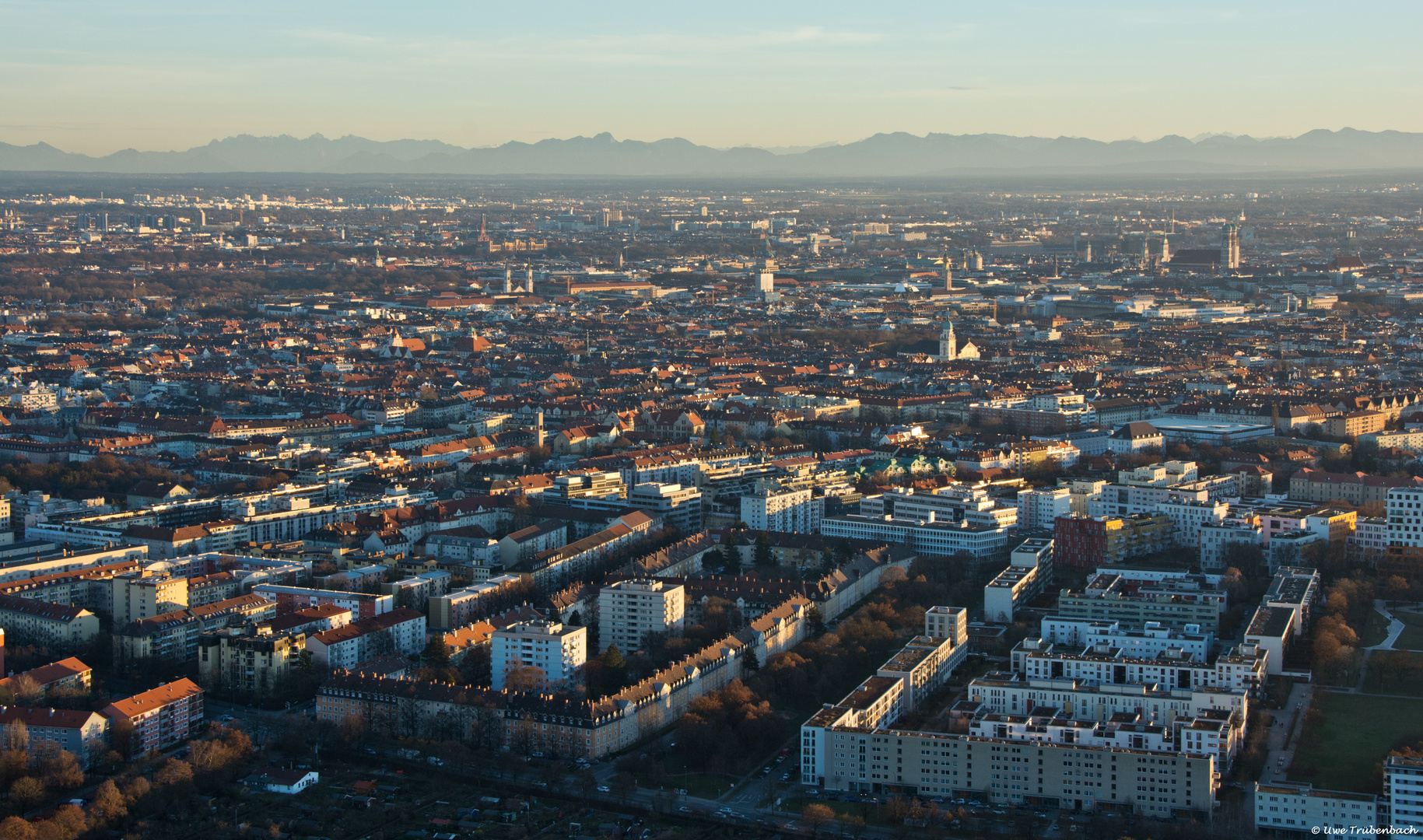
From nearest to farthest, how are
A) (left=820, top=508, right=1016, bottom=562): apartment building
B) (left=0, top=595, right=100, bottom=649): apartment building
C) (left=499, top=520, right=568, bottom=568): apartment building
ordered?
(left=0, top=595, right=100, bottom=649): apartment building < (left=499, top=520, right=568, bottom=568): apartment building < (left=820, top=508, right=1016, bottom=562): apartment building

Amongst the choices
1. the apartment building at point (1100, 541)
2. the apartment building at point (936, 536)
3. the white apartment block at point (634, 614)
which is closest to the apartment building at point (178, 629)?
the white apartment block at point (634, 614)

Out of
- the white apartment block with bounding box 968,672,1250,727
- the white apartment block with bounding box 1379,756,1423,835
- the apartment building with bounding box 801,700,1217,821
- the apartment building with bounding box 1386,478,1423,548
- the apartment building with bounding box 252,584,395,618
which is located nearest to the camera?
the white apartment block with bounding box 1379,756,1423,835

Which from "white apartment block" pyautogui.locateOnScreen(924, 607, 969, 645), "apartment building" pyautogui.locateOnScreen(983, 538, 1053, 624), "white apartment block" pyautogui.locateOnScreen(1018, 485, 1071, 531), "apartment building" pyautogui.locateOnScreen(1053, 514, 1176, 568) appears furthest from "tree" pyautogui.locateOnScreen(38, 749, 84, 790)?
"white apartment block" pyautogui.locateOnScreen(1018, 485, 1071, 531)

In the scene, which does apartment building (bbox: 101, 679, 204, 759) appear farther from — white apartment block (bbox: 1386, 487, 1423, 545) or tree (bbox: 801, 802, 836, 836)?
white apartment block (bbox: 1386, 487, 1423, 545)

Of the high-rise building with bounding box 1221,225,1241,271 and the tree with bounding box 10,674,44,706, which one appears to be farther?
the high-rise building with bounding box 1221,225,1241,271

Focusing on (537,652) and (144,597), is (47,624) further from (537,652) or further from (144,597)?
(537,652)

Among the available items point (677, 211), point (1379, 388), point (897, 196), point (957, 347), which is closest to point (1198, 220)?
point (677, 211)
